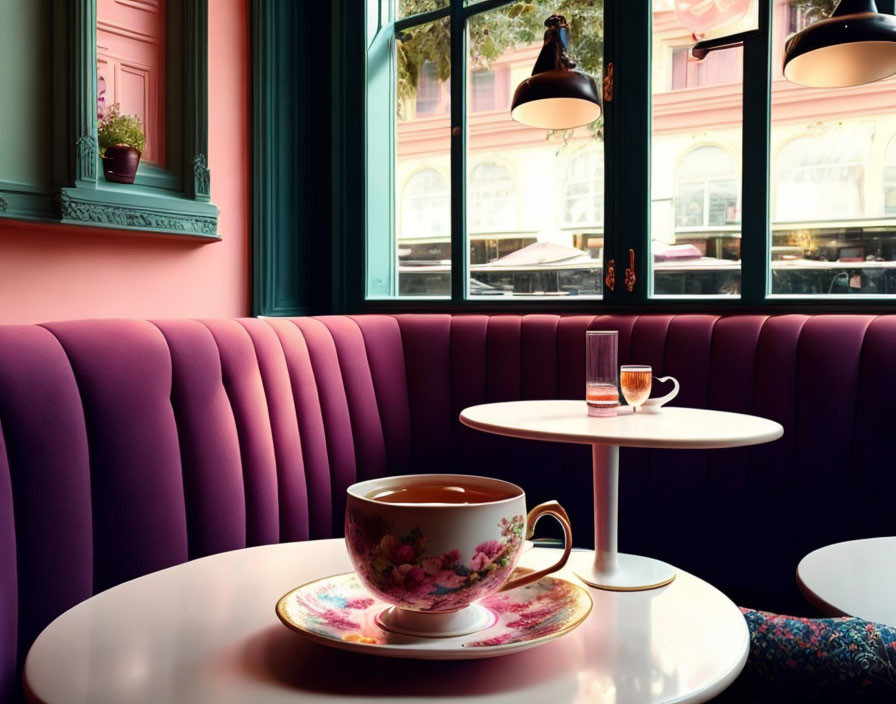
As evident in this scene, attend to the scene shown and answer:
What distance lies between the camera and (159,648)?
1.95ft

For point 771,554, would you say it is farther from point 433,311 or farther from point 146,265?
point 146,265

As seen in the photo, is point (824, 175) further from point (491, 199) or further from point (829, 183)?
point (491, 199)

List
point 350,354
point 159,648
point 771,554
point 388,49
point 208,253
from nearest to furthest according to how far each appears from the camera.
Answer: point 159,648 → point 771,554 → point 350,354 → point 208,253 → point 388,49

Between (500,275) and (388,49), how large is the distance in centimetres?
122

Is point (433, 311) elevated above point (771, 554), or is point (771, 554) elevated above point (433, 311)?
point (433, 311)

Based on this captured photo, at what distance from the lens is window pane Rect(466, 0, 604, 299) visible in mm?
3033

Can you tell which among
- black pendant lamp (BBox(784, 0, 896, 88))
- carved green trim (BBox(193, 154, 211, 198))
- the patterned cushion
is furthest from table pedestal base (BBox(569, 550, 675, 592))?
carved green trim (BBox(193, 154, 211, 198))

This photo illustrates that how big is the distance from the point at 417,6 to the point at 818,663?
3297 mm

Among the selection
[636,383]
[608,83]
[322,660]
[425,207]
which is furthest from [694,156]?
[322,660]

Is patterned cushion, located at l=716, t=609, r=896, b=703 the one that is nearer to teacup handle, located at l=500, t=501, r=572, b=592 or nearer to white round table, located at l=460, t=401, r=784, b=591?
white round table, located at l=460, t=401, r=784, b=591

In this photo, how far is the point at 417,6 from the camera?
3.53 m

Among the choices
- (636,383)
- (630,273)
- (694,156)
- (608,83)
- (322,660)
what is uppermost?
(608,83)

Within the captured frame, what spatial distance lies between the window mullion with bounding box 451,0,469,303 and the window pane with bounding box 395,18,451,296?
0.08 meters

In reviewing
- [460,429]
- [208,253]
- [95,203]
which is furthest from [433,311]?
[95,203]
